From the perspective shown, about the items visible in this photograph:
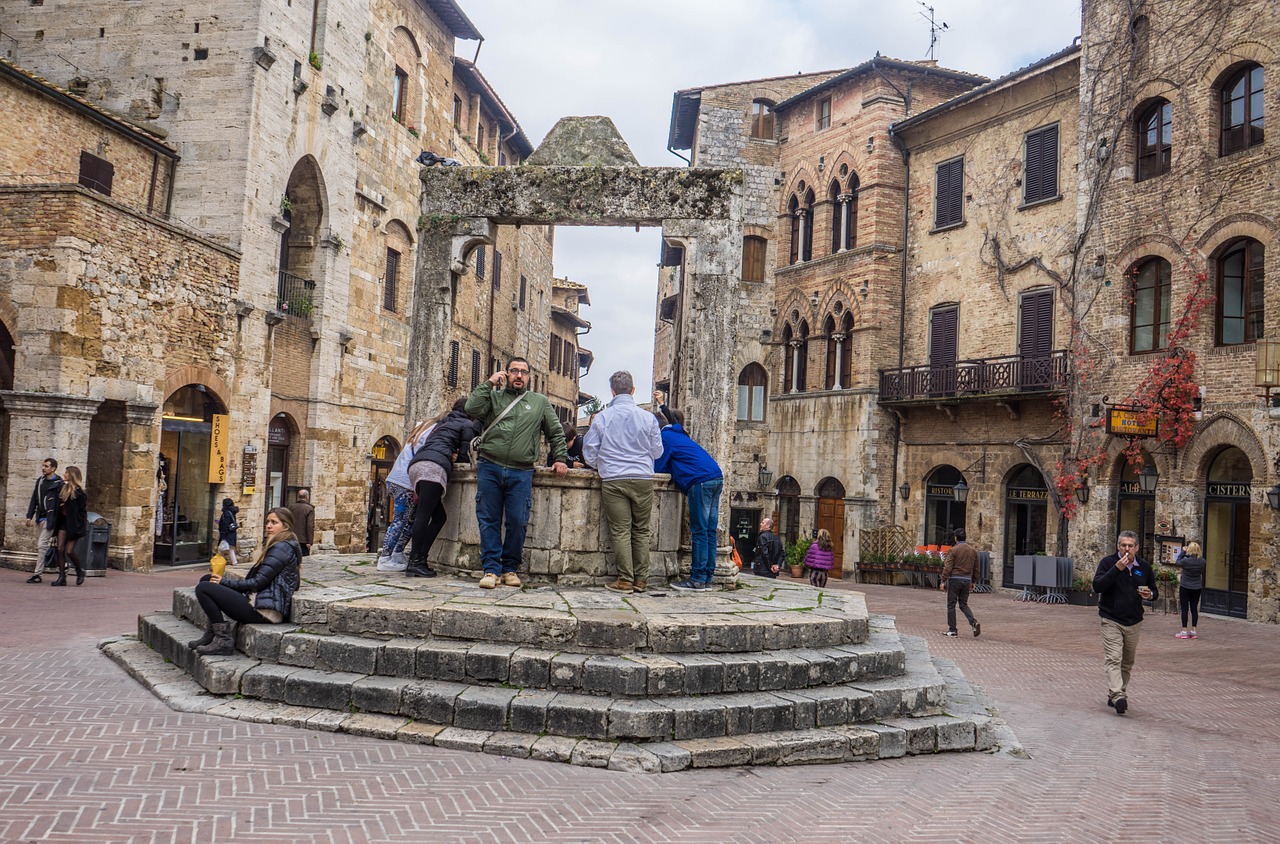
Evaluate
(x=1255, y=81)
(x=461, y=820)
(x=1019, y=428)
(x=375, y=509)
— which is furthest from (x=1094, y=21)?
(x=461, y=820)

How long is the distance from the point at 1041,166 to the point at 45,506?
21855 millimetres

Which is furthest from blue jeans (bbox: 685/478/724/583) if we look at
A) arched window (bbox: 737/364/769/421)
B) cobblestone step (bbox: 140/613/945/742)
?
arched window (bbox: 737/364/769/421)

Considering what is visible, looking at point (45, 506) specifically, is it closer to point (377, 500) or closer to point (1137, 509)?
point (377, 500)

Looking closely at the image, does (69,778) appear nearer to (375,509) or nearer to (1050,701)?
(1050,701)

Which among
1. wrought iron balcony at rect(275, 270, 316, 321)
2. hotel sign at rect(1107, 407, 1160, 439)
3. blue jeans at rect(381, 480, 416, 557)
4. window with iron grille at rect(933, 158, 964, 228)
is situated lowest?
blue jeans at rect(381, 480, 416, 557)

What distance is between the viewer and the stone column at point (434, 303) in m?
A: 10.1

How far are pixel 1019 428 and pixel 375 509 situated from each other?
1607cm

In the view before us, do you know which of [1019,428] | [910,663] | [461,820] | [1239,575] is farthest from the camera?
[1019,428]

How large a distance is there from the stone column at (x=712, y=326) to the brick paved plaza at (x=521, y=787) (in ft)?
12.5

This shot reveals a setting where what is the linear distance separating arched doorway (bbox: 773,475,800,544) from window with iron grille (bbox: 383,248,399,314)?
12925 millimetres

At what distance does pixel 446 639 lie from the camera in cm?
712

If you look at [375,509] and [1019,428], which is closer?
[1019,428]

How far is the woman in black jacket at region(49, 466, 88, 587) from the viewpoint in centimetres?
1327

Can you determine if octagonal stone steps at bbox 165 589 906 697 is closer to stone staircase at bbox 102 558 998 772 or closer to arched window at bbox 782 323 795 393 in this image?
stone staircase at bbox 102 558 998 772
